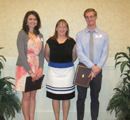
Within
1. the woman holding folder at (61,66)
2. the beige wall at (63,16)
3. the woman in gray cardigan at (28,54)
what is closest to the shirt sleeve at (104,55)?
the woman holding folder at (61,66)

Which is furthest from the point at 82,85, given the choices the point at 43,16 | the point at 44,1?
the point at 44,1

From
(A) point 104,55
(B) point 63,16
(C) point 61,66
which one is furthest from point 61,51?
(B) point 63,16

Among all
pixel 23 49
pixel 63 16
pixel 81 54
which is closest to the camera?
pixel 23 49

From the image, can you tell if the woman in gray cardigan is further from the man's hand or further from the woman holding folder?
the man's hand

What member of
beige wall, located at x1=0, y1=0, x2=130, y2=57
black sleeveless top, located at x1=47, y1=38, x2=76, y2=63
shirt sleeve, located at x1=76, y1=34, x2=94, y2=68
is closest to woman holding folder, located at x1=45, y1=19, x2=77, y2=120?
black sleeveless top, located at x1=47, y1=38, x2=76, y2=63

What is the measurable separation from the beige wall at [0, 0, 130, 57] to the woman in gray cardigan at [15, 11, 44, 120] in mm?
620

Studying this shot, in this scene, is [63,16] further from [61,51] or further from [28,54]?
[28,54]

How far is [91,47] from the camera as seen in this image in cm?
200

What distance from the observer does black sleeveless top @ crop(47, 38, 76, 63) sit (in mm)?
2029

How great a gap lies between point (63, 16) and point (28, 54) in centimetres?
105

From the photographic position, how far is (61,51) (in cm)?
203

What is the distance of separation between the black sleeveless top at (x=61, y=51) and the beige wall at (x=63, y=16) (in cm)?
58

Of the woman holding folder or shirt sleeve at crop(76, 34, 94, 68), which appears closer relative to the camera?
shirt sleeve at crop(76, 34, 94, 68)

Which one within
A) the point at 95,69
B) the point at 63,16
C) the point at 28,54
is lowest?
the point at 95,69
